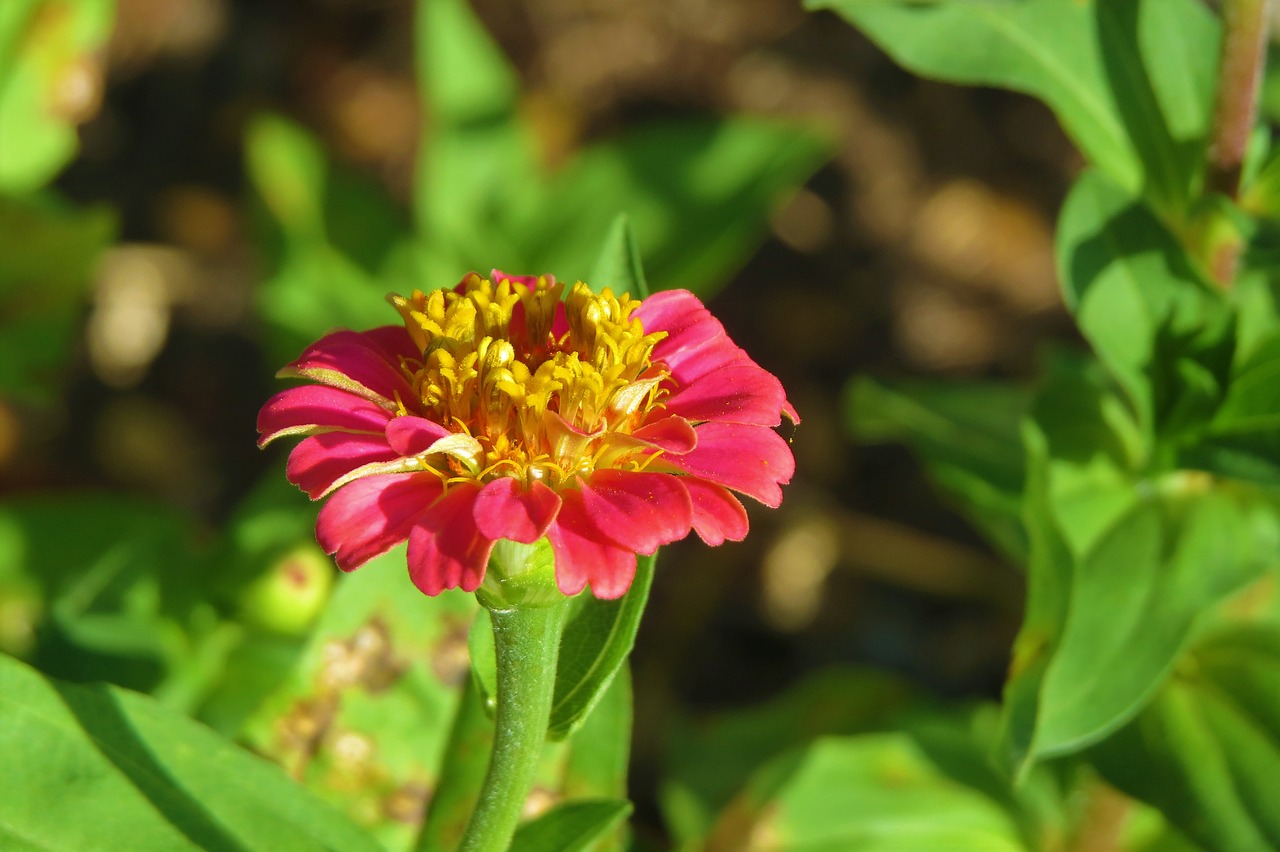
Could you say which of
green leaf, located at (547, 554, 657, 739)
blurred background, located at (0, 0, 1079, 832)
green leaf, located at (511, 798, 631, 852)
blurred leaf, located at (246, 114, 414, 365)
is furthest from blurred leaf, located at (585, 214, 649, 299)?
blurred leaf, located at (246, 114, 414, 365)

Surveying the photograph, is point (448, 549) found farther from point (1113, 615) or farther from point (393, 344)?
point (1113, 615)

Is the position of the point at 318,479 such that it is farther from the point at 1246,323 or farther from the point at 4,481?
the point at 4,481

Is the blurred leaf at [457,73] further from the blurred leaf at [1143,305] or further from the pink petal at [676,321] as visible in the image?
the pink petal at [676,321]

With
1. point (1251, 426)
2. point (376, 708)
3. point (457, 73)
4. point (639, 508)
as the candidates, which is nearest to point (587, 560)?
point (639, 508)

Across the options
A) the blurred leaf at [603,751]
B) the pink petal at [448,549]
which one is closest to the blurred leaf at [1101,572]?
the blurred leaf at [603,751]

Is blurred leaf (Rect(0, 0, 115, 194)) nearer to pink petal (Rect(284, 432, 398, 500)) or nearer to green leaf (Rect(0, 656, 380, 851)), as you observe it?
green leaf (Rect(0, 656, 380, 851))

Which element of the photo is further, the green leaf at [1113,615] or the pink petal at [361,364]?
the green leaf at [1113,615]

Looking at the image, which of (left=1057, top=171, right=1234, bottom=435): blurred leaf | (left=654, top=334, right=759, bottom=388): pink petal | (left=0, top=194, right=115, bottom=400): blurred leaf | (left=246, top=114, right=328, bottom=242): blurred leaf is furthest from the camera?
(left=246, top=114, right=328, bottom=242): blurred leaf

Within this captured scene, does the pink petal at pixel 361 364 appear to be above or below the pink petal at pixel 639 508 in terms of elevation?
above
